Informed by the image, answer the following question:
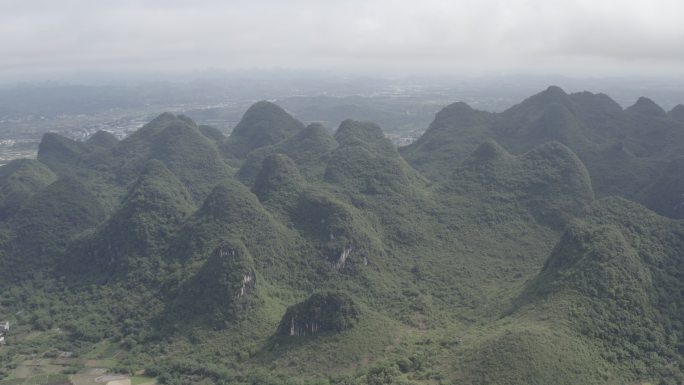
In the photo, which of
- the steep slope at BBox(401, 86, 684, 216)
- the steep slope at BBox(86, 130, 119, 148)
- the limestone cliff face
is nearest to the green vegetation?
the limestone cliff face

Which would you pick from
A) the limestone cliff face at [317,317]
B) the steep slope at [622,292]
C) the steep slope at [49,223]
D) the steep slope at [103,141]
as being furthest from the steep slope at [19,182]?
the steep slope at [622,292]

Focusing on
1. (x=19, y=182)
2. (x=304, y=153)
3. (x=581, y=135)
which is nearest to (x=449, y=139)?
(x=581, y=135)

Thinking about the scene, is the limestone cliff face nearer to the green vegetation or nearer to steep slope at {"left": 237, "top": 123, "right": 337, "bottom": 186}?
the green vegetation

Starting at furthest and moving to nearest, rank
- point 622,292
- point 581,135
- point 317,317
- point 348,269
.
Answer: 1. point 581,135
2. point 348,269
3. point 317,317
4. point 622,292

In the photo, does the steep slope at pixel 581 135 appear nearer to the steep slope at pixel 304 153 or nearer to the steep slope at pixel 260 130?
the steep slope at pixel 304 153

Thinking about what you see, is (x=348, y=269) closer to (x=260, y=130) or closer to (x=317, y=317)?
(x=317, y=317)
